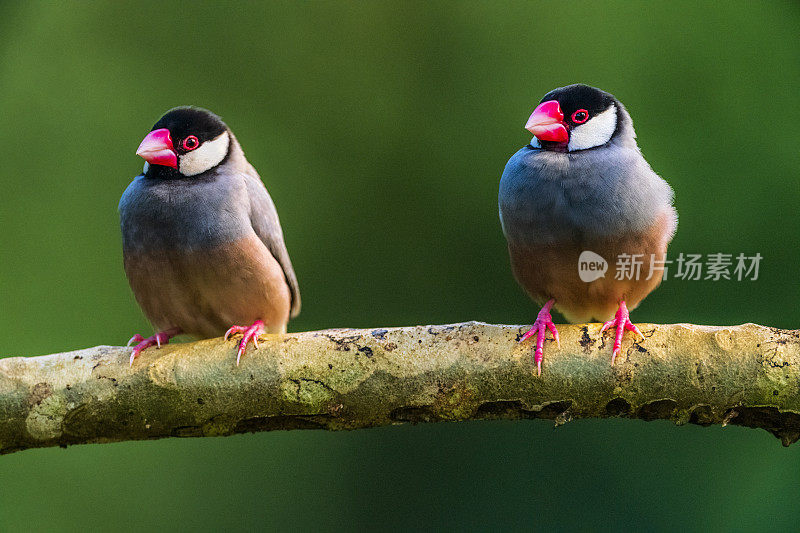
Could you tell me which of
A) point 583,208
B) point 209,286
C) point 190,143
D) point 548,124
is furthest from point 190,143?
point 583,208

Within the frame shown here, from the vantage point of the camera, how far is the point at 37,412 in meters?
2.03

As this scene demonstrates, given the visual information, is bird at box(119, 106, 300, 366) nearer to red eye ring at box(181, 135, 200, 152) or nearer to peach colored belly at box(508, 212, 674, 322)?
red eye ring at box(181, 135, 200, 152)

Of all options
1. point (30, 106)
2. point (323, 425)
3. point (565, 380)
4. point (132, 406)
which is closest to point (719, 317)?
point (565, 380)

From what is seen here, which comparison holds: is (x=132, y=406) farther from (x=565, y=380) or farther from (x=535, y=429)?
(x=535, y=429)

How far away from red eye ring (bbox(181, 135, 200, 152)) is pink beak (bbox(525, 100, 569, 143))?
977 millimetres

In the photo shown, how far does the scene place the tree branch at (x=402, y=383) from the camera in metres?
1.93

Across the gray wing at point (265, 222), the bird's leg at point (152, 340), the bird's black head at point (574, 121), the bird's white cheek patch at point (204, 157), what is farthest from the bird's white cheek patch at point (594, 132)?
the bird's leg at point (152, 340)

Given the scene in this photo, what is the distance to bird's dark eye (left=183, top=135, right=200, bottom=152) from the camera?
8.34 feet

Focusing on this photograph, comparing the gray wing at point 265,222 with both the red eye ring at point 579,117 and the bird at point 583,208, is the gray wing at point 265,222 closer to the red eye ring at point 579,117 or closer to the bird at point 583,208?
the bird at point 583,208

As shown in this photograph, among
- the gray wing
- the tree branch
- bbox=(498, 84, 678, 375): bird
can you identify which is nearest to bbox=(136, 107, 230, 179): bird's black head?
the gray wing

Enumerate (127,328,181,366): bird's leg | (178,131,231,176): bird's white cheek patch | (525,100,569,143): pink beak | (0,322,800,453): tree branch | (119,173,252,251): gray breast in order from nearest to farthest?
(0,322,800,453): tree branch → (127,328,181,366): bird's leg → (525,100,569,143): pink beak → (119,173,252,251): gray breast → (178,131,231,176): bird's white cheek patch

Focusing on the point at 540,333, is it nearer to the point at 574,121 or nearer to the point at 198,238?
the point at 574,121

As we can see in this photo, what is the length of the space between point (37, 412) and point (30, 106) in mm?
2749

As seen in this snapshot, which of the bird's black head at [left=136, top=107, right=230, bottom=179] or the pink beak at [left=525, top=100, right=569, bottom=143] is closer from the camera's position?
the pink beak at [left=525, top=100, right=569, bottom=143]
